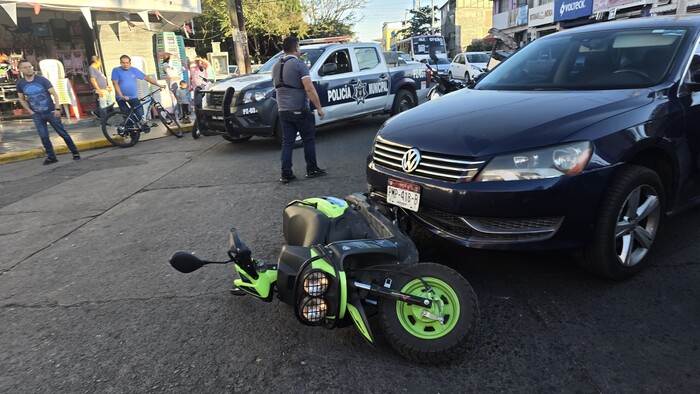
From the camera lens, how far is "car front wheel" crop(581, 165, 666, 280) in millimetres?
2809

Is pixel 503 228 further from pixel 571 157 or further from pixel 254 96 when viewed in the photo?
pixel 254 96

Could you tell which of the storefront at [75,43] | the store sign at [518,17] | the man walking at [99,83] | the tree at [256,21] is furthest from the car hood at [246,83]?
the store sign at [518,17]

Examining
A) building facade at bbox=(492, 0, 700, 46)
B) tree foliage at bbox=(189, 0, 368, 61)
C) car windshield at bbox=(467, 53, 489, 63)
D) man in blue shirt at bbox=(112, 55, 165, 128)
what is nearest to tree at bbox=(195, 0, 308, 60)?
tree foliage at bbox=(189, 0, 368, 61)

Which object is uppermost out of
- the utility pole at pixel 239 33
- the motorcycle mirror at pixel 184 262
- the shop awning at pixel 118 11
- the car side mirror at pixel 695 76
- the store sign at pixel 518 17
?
the store sign at pixel 518 17

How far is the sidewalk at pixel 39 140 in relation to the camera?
372 inches

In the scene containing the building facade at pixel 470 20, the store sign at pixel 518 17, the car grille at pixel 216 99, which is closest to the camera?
the car grille at pixel 216 99

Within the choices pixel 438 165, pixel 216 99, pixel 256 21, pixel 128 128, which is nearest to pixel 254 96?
pixel 216 99

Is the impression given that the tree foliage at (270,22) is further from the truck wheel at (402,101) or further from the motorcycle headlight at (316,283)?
the motorcycle headlight at (316,283)

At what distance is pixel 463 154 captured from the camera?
2.87 meters

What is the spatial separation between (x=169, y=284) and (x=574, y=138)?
2887mm

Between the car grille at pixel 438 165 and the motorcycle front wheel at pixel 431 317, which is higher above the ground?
the car grille at pixel 438 165

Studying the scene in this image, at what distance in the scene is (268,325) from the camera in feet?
9.28

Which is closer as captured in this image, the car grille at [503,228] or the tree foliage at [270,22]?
the car grille at [503,228]

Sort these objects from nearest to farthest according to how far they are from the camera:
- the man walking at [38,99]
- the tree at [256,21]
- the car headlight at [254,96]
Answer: the car headlight at [254,96], the man walking at [38,99], the tree at [256,21]
